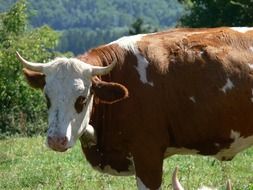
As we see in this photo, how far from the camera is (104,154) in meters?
9.41

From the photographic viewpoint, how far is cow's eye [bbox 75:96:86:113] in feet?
28.7

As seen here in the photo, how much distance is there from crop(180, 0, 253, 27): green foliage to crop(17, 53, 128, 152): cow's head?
39934mm

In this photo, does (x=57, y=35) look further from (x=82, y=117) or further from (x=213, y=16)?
(x=82, y=117)

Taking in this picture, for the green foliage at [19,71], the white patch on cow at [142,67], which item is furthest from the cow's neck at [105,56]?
the green foliage at [19,71]

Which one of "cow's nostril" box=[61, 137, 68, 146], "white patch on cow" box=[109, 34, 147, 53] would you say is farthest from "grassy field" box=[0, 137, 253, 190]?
"cow's nostril" box=[61, 137, 68, 146]

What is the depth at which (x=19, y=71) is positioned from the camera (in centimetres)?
3881

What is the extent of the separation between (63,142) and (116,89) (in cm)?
84

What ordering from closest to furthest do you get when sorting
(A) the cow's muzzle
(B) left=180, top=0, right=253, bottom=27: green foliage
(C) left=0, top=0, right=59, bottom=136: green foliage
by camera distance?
(A) the cow's muzzle < (C) left=0, top=0, right=59, bottom=136: green foliage < (B) left=180, top=0, right=253, bottom=27: green foliage

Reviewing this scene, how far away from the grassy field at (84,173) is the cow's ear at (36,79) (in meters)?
2.66

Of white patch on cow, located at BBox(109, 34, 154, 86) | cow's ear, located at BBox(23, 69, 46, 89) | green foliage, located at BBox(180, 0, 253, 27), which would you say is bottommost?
green foliage, located at BBox(180, 0, 253, 27)

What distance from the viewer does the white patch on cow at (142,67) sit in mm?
9203

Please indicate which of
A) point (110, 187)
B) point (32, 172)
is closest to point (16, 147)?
point (32, 172)

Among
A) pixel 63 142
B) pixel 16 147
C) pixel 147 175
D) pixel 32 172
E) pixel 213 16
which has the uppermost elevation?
pixel 63 142

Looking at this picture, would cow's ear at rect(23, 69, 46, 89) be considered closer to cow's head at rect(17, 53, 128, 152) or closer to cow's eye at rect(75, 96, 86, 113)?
cow's head at rect(17, 53, 128, 152)
